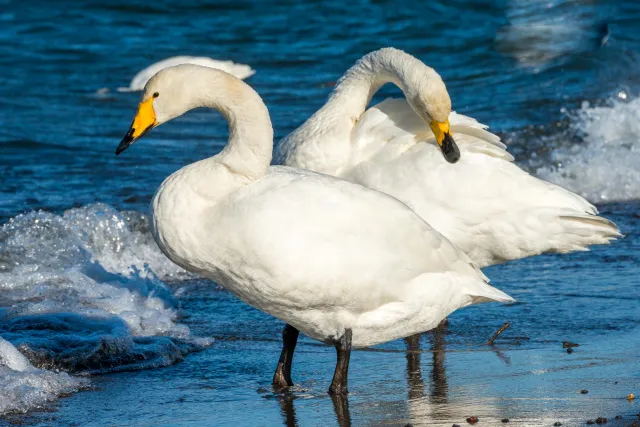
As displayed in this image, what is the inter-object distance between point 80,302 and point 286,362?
1918 millimetres

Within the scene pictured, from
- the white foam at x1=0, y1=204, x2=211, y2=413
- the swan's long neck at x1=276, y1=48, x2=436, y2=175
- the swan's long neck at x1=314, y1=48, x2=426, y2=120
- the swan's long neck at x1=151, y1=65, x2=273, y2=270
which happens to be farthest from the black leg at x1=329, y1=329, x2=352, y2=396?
the swan's long neck at x1=314, y1=48, x2=426, y2=120

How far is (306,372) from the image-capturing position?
5.77 meters

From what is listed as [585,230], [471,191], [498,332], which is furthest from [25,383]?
[585,230]

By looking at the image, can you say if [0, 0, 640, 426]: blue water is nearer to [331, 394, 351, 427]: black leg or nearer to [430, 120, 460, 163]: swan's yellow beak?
[331, 394, 351, 427]: black leg

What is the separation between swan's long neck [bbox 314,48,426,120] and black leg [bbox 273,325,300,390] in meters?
1.61

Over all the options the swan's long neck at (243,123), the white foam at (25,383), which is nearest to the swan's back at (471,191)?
the swan's long neck at (243,123)

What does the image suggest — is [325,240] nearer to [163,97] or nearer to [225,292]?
[163,97]

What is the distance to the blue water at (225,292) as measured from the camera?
5266mm

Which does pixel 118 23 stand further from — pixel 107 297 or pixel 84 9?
pixel 107 297

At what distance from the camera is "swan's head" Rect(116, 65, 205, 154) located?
5.02m

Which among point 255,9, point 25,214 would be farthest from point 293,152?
point 255,9

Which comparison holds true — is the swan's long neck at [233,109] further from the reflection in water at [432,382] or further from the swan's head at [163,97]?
the reflection in water at [432,382]

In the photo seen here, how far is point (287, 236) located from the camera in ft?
15.9

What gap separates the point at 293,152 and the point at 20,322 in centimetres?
177
